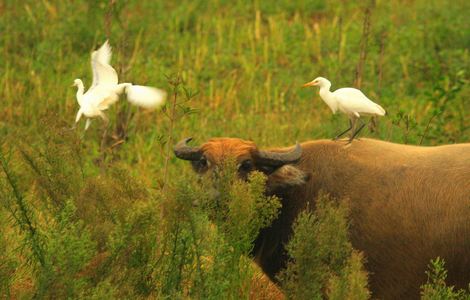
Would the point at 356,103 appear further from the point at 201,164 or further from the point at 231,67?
the point at 231,67

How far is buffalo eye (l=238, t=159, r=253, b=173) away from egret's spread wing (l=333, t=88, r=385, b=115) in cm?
80

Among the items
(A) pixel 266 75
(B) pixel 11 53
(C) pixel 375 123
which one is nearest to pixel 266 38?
(A) pixel 266 75

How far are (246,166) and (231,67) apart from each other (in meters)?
6.15

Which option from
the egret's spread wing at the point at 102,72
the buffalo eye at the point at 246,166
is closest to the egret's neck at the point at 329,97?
the buffalo eye at the point at 246,166

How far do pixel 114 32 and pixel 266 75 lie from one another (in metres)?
1.90

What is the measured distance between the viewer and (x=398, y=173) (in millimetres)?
6926

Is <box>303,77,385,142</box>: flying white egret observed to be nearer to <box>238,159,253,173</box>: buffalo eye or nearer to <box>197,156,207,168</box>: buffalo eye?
<box>238,159,253,173</box>: buffalo eye

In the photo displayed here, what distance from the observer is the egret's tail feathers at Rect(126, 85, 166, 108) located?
7.12m

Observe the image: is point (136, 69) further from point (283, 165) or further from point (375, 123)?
point (283, 165)

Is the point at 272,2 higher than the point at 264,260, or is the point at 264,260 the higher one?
the point at 272,2

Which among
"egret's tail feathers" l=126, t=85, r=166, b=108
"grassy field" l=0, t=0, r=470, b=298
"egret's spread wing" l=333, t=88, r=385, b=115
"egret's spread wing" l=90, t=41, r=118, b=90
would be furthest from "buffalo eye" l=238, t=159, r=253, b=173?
"grassy field" l=0, t=0, r=470, b=298

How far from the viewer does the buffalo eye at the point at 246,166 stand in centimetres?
697

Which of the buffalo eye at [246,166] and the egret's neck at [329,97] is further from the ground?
the egret's neck at [329,97]

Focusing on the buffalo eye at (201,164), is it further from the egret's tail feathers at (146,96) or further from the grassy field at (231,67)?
the grassy field at (231,67)
